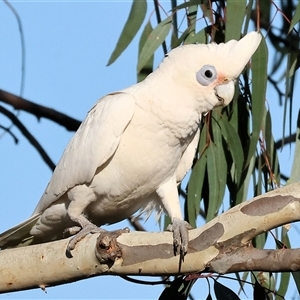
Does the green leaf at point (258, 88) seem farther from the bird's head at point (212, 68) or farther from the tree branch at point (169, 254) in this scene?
the tree branch at point (169, 254)

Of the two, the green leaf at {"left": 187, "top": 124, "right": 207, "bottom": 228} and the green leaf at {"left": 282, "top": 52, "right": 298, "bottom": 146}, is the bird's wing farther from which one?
the green leaf at {"left": 282, "top": 52, "right": 298, "bottom": 146}

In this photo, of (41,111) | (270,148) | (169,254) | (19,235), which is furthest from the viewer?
(41,111)

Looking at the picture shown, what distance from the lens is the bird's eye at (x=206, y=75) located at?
2064 mm

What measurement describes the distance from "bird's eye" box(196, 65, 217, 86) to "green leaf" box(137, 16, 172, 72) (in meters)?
0.47

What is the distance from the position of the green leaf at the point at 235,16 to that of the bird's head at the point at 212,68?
0.26 metres

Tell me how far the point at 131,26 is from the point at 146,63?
19 cm

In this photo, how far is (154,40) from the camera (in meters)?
2.55

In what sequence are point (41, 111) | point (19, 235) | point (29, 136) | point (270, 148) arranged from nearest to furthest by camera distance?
1. point (19, 235)
2. point (270, 148)
3. point (41, 111)
4. point (29, 136)

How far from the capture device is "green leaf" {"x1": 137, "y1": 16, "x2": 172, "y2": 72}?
254cm

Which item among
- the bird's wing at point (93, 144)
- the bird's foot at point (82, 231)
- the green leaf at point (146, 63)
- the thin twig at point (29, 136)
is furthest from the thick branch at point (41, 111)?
the bird's foot at point (82, 231)

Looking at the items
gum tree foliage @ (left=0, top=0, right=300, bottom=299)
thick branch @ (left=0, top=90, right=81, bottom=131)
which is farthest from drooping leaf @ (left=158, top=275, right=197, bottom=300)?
thick branch @ (left=0, top=90, right=81, bottom=131)

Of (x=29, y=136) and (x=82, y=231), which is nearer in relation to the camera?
(x=82, y=231)

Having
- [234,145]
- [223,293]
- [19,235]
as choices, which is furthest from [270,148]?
[19,235]

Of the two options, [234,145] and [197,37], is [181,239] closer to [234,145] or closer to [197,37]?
[234,145]
